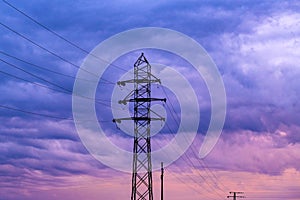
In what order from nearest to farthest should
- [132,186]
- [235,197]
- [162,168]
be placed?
[132,186] < [162,168] < [235,197]

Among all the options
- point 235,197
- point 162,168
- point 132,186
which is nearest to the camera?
point 132,186

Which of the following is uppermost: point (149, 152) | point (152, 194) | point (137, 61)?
point (137, 61)

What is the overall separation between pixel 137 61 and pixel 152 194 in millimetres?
18274

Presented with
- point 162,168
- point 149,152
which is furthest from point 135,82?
point 162,168

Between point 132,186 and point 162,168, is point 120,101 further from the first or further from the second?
point 162,168

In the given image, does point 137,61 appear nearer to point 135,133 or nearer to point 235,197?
point 135,133

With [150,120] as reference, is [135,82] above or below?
above

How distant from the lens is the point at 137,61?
260 ft

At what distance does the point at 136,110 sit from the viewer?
77.9m

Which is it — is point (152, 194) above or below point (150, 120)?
below

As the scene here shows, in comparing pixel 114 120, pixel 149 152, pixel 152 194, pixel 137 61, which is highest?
pixel 137 61

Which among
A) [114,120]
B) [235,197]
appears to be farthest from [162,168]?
[235,197]

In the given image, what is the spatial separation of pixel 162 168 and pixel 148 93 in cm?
2605

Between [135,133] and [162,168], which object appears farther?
[162,168]
